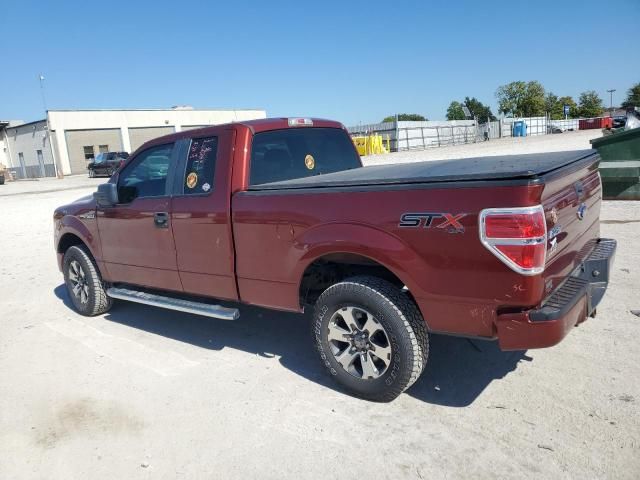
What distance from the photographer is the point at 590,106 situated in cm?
9525

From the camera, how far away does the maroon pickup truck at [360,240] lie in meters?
2.71

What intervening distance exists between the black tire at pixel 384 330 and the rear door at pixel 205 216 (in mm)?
972

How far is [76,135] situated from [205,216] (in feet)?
162

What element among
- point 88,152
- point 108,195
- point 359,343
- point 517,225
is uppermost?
point 88,152

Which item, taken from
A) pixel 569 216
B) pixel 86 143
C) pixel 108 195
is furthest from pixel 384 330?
pixel 86 143

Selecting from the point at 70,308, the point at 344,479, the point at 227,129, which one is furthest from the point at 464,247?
the point at 70,308

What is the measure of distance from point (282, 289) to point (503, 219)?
1.72 metres

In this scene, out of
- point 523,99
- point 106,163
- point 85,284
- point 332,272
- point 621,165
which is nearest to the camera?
point 332,272

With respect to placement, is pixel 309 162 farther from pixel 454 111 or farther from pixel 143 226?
pixel 454 111

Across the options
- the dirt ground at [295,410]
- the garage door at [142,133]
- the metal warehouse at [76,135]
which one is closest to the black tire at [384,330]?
the dirt ground at [295,410]

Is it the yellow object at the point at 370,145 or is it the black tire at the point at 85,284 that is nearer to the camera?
the black tire at the point at 85,284

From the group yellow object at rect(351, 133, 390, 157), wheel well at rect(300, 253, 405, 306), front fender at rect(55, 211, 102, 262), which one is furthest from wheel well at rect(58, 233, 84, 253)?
yellow object at rect(351, 133, 390, 157)

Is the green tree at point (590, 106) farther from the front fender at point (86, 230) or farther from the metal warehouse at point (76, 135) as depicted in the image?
the front fender at point (86, 230)

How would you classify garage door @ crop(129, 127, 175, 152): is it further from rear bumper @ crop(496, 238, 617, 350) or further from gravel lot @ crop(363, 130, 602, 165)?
rear bumper @ crop(496, 238, 617, 350)
